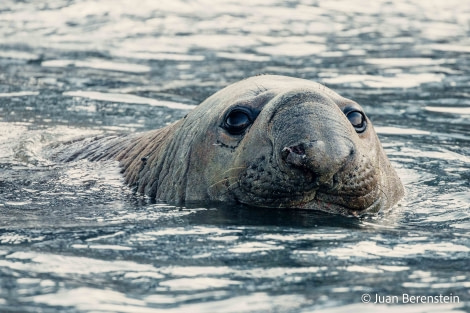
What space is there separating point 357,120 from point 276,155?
83cm

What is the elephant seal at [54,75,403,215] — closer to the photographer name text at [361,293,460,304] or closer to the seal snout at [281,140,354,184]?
the seal snout at [281,140,354,184]

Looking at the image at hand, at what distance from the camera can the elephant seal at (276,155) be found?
20.9 feet

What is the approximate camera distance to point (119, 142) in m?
9.10

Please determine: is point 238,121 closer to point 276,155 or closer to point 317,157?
point 276,155

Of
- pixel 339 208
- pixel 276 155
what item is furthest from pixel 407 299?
pixel 339 208

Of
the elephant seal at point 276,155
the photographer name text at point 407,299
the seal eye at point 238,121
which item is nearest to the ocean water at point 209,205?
the photographer name text at point 407,299

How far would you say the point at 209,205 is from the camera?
7012 millimetres

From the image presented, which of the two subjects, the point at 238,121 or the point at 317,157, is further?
the point at 238,121

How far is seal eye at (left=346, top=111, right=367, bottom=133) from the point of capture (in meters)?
7.00

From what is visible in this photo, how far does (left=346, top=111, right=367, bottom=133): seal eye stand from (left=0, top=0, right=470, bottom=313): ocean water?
0.58 meters

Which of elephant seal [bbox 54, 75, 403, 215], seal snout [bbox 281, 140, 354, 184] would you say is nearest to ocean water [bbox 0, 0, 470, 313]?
elephant seal [bbox 54, 75, 403, 215]

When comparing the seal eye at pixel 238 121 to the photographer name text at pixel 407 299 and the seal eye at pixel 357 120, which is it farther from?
the photographer name text at pixel 407 299

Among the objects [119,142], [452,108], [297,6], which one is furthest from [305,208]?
[297,6]

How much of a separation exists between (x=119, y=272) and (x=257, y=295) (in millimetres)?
810
